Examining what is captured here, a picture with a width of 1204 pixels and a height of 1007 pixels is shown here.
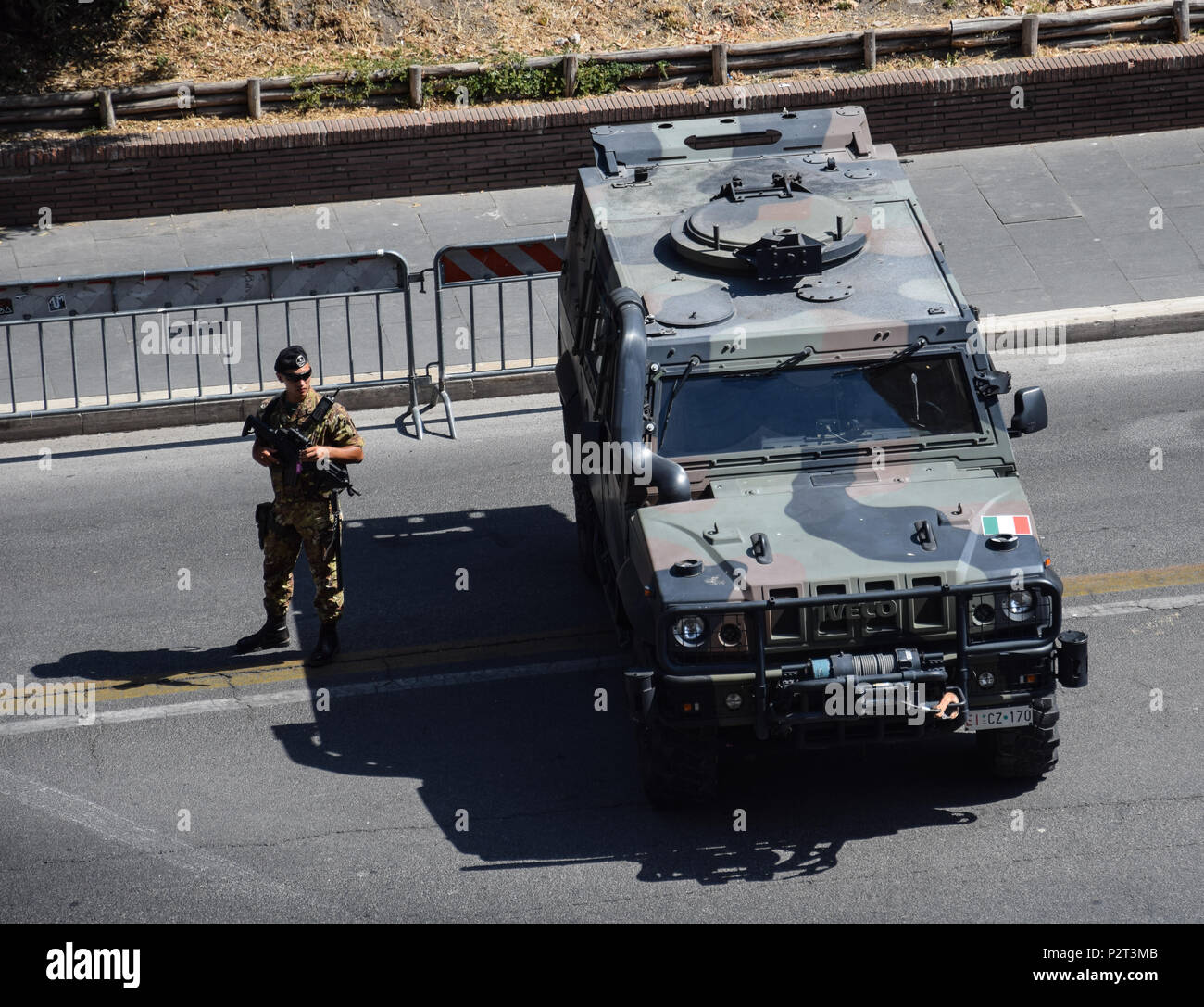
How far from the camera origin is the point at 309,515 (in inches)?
370

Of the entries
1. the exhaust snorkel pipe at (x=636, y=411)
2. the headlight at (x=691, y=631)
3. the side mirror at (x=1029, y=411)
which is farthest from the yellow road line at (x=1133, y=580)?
the headlight at (x=691, y=631)

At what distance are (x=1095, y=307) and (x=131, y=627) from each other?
864 cm

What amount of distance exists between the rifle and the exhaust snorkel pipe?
69.4 inches

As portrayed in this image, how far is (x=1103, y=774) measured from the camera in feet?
27.4

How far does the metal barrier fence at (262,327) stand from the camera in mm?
12789

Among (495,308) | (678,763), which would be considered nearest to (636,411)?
(678,763)

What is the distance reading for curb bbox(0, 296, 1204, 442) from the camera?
13133 millimetres

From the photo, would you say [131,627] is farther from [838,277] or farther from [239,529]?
[838,277]

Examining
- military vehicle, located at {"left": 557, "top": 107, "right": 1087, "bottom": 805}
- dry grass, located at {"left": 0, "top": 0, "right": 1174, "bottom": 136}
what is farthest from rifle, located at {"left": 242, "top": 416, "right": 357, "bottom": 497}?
dry grass, located at {"left": 0, "top": 0, "right": 1174, "bottom": 136}

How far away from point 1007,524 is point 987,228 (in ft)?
28.8

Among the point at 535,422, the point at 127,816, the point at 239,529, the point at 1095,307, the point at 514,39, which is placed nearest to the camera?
the point at 127,816

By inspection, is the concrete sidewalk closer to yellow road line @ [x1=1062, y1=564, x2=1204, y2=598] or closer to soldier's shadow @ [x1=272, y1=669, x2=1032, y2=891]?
yellow road line @ [x1=1062, y1=564, x2=1204, y2=598]

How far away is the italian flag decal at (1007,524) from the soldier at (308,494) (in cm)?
361

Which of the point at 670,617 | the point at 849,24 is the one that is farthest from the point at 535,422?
the point at 849,24
